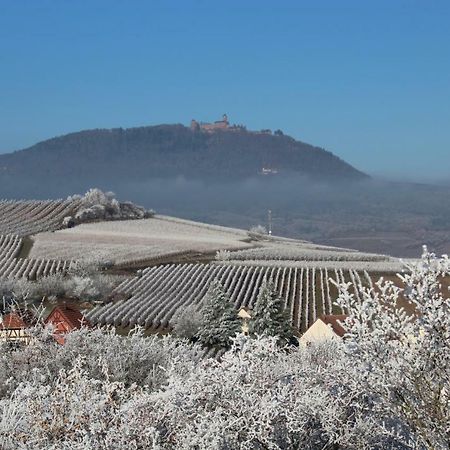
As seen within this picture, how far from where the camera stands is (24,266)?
58688mm

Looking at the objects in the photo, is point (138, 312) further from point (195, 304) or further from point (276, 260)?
point (276, 260)

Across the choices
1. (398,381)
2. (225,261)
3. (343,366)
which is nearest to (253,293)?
(225,261)

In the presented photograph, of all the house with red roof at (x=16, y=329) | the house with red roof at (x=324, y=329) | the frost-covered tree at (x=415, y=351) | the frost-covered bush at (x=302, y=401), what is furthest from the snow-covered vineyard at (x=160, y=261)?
the frost-covered tree at (x=415, y=351)

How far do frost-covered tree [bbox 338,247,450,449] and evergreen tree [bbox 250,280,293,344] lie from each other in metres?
26.2

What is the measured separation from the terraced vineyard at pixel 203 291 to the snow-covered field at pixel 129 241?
768 cm

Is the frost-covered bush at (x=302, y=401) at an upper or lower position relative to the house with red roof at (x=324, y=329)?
upper

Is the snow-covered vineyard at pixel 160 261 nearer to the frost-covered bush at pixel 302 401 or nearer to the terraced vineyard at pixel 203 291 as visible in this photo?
the terraced vineyard at pixel 203 291

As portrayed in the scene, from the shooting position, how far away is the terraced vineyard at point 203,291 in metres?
42.3

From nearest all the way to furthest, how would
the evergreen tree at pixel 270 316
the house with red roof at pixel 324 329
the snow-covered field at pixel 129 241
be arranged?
the house with red roof at pixel 324 329 → the evergreen tree at pixel 270 316 → the snow-covered field at pixel 129 241

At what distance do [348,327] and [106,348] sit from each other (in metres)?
11.0

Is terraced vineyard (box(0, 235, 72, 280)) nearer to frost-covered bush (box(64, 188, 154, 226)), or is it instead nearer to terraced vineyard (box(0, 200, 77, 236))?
terraced vineyard (box(0, 200, 77, 236))

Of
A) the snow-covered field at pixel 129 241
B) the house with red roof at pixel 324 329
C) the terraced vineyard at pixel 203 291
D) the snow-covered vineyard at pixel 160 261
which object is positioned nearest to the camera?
the house with red roof at pixel 324 329

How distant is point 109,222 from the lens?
8944 centimetres

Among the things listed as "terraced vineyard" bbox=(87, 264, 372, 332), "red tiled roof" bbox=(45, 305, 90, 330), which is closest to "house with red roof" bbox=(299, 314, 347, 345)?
"terraced vineyard" bbox=(87, 264, 372, 332)
